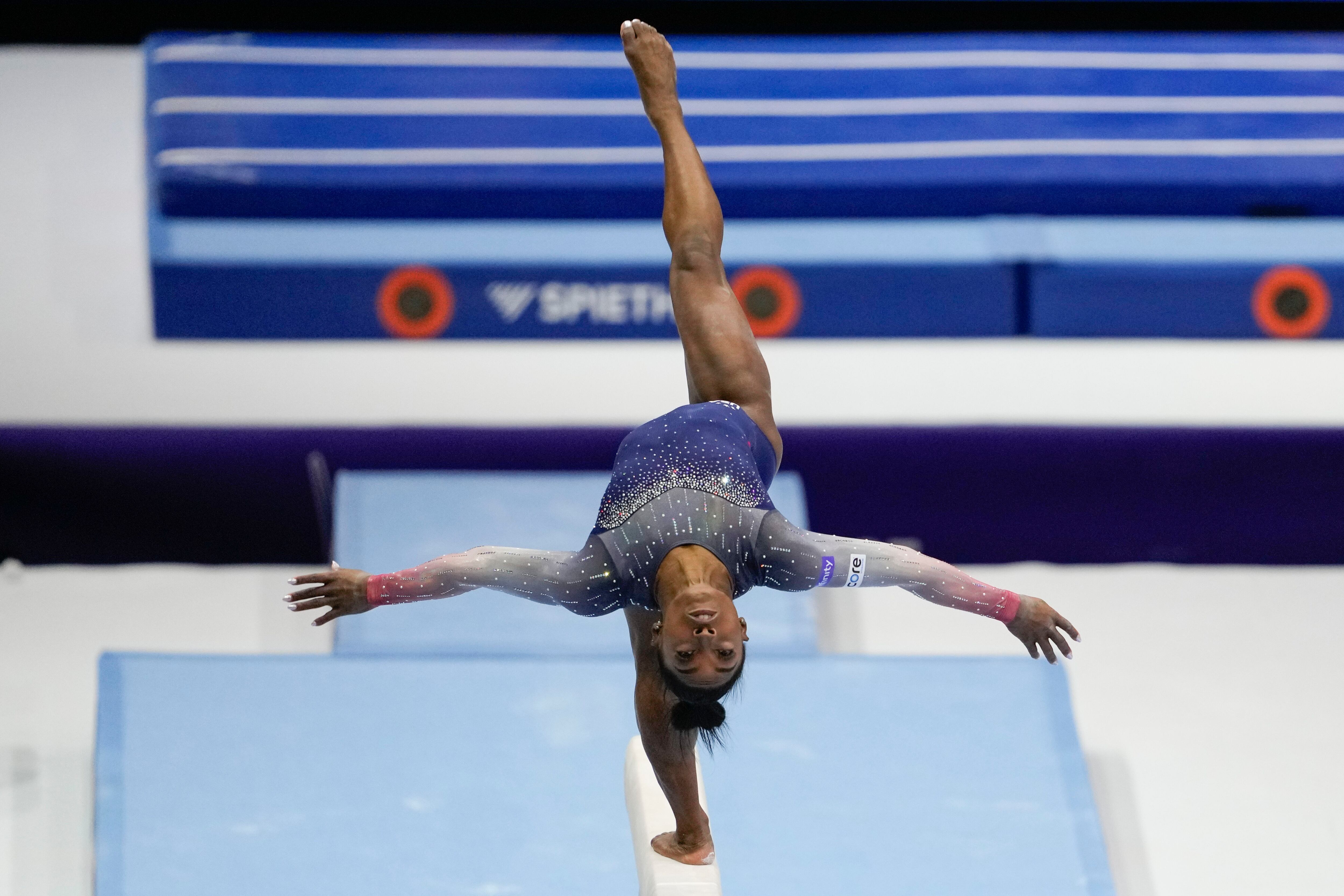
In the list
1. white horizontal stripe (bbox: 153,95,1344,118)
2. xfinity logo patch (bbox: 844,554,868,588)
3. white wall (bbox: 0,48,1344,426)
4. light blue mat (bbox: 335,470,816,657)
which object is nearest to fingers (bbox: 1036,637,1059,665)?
xfinity logo patch (bbox: 844,554,868,588)

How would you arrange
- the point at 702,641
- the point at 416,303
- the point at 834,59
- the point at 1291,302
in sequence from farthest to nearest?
1. the point at 834,59
2. the point at 1291,302
3. the point at 416,303
4. the point at 702,641

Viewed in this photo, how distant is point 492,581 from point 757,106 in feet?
9.29

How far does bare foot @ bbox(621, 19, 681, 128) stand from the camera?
3.49 meters

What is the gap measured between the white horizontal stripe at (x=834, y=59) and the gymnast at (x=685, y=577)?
2.50 m

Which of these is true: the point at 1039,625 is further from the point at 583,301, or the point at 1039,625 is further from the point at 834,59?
the point at 834,59

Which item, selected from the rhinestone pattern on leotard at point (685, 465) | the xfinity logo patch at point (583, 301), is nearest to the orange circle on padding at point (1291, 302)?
the xfinity logo patch at point (583, 301)

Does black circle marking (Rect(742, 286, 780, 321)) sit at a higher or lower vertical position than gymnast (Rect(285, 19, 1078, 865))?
higher

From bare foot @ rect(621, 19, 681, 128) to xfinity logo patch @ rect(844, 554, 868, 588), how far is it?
1.08 m

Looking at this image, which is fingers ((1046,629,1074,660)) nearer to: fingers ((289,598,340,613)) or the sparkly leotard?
the sparkly leotard

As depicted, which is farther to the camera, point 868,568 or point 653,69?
point 653,69

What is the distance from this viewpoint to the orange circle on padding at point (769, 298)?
5070mm

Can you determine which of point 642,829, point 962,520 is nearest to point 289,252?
point 962,520

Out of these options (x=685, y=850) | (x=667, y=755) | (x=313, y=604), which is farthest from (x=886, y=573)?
(x=313, y=604)

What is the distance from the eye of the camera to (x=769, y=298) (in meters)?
5.11
